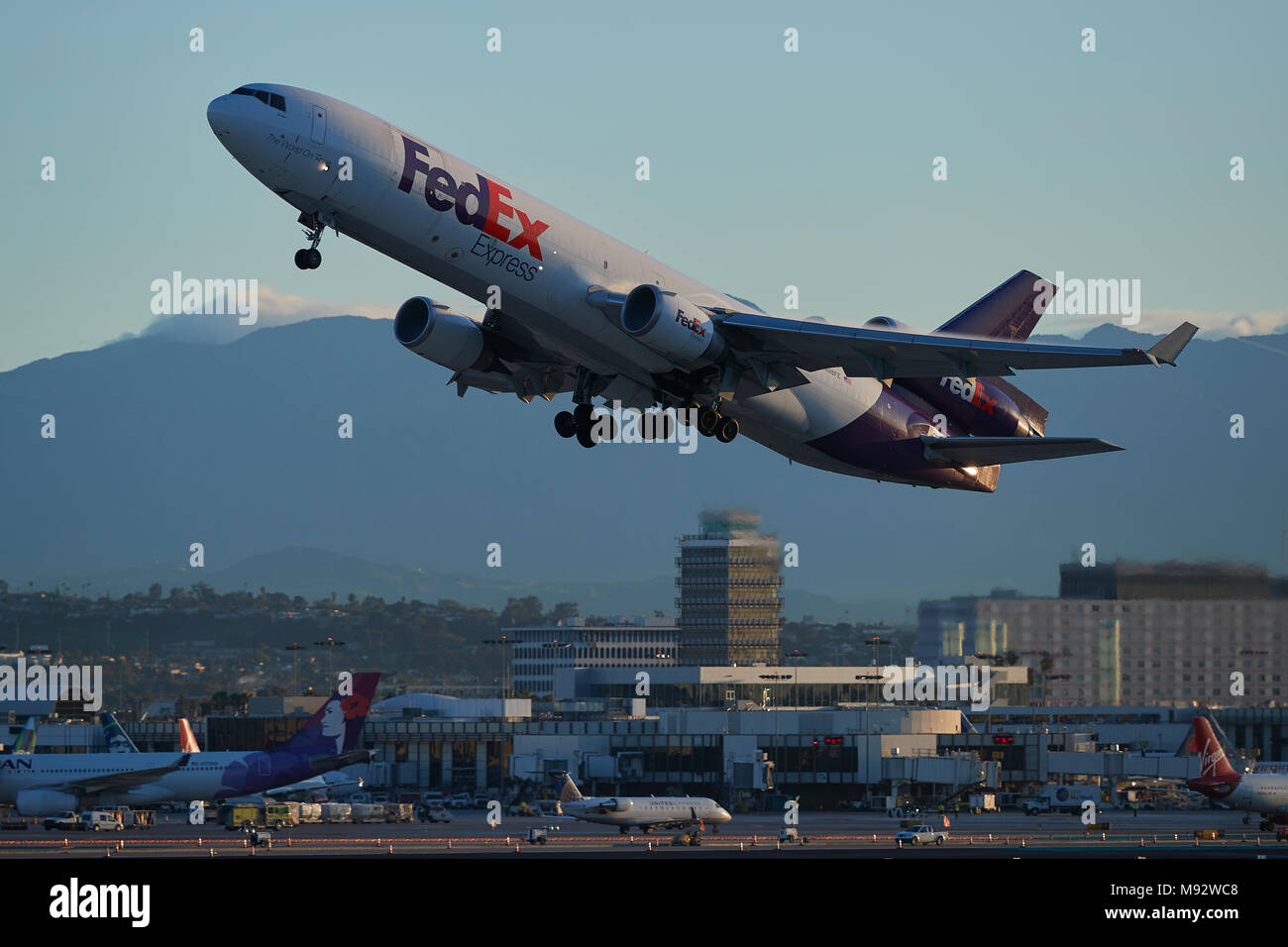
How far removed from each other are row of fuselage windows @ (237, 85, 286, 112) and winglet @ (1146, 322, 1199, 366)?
18.9 metres

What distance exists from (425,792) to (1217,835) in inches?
1891

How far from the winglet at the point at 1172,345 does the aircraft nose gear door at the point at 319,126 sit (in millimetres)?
17911

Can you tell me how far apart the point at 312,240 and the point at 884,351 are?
13593mm

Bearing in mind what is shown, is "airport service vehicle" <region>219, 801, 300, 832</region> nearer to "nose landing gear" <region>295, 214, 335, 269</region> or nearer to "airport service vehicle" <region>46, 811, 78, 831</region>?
"airport service vehicle" <region>46, 811, 78, 831</region>

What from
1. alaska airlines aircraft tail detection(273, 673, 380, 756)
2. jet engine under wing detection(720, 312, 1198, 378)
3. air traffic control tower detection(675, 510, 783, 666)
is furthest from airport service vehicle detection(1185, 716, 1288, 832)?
air traffic control tower detection(675, 510, 783, 666)

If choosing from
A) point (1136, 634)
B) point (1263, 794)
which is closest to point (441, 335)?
point (1263, 794)

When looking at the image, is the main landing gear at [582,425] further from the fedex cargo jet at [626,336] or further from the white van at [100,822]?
the white van at [100,822]

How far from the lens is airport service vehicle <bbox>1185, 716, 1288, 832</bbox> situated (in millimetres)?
69688

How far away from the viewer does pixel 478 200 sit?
36.4 m

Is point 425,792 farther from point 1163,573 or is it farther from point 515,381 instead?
point 515,381

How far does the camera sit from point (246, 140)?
34.5 m

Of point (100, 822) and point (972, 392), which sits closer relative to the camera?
point (972, 392)

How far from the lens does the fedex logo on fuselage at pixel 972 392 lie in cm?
4662

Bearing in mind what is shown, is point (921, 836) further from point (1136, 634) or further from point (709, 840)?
point (1136, 634)
